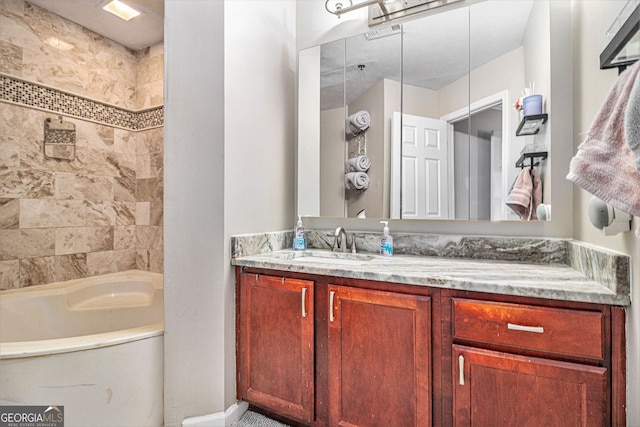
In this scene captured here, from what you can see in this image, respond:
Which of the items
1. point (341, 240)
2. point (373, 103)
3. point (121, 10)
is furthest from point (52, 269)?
point (373, 103)

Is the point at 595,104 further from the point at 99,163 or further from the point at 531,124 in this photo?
the point at 99,163

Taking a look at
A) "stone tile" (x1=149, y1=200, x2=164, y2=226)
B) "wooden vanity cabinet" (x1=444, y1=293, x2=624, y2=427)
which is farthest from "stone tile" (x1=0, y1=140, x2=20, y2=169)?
"wooden vanity cabinet" (x1=444, y1=293, x2=624, y2=427)

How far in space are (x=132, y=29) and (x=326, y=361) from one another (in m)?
2.87

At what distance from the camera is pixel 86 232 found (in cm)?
255

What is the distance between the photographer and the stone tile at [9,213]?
A: 212 centimetres

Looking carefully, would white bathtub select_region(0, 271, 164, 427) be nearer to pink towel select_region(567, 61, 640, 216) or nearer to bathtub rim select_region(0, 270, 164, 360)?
bathtub rim select_region(0, 270, 164, 360)

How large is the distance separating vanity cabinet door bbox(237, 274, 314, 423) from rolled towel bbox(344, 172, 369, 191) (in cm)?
78

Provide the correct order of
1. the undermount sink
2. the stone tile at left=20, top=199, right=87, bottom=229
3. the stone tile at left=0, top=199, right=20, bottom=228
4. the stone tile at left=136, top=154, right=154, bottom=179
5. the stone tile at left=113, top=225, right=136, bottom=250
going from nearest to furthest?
the undermount sink
the stone tile at left=0, top=199, right=20, bottom=228
the stone tile at left=20, top=199, right=87, bottom=229
the stone tile at left=113, top=225, right=136, bottom=250
the stone tile at left=136, top=154, right=154, bottom=179

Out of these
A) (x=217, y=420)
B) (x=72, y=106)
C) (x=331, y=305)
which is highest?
(x=72, y=106)

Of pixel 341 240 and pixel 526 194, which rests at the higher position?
pixel 526 194

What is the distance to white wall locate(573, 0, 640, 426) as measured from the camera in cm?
94

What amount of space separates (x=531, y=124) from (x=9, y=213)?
3.17 metres

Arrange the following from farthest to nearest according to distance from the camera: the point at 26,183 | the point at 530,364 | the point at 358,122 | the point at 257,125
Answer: the point at 26,183 < the point at 358,122 < the point at 257,125 < the point at 530,364

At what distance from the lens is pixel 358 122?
2.05 metres
